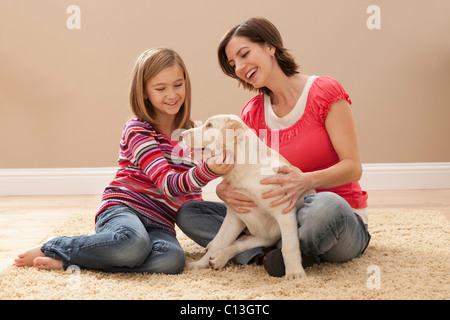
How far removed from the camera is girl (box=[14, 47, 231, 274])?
1.50 m

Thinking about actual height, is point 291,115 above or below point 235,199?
above

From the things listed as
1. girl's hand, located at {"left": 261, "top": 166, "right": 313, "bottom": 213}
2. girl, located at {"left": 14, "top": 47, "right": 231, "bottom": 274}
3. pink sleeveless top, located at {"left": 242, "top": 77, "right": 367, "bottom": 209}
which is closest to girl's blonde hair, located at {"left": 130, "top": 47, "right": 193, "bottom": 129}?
girl, located at {"left": 14, "top": 47, "right": 231, "bottom": 274}

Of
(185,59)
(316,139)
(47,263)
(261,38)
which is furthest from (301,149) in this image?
(185,59)

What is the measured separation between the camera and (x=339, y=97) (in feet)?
5.25

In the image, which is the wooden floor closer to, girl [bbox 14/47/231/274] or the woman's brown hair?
girl [bbox 14/47/231/274]

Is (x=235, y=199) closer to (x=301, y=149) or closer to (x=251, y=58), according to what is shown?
(x=301, y=149)

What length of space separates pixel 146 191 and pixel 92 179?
1.45 meters

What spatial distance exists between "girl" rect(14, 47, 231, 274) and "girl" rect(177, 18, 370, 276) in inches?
4.2

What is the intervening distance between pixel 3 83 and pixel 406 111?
2.42m

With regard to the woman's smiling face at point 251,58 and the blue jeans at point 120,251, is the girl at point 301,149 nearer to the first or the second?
the woman's smiling face at point 251,58

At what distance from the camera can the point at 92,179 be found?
306 cm

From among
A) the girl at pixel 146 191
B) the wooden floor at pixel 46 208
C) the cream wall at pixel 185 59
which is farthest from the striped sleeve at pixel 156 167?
the cream wall at pixel 185 59

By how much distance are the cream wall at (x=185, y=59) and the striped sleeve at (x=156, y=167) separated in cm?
133

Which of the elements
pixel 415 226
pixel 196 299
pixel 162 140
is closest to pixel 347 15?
pixel 415 226
